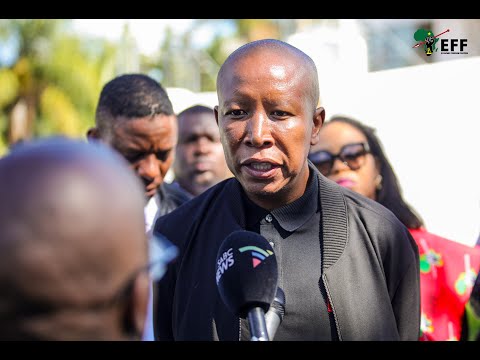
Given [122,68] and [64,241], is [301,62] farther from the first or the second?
[122,68]

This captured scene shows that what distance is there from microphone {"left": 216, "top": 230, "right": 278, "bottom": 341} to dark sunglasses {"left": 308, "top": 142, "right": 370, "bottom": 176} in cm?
223

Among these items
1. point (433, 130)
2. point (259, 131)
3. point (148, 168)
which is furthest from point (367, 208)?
point (433, 130)

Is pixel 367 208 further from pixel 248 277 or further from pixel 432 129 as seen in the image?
pixel 432 129

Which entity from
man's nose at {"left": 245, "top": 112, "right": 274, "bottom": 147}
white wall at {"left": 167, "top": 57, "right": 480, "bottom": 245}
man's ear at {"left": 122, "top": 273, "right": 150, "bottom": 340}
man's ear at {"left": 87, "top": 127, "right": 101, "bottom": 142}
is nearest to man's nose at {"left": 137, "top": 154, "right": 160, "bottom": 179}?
man's ear at {"left": 87, "top": 127, "right": 101, "bottom": 142}

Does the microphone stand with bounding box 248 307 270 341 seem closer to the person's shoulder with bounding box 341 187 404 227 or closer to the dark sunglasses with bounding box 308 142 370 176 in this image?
the person's shoulder with bounding box 341 187 404 227

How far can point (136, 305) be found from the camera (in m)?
1.27

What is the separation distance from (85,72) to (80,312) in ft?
77.6

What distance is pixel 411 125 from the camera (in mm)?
4906

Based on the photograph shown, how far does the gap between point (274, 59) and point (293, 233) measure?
0.63 meters

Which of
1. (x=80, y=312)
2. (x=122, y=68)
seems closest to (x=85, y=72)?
(x=122, y=68)

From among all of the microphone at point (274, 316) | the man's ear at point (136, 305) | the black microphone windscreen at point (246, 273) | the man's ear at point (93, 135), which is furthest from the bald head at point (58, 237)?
the man's ear at point (93, 135)

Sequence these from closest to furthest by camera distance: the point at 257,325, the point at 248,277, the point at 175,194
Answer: the point at 257,325, the point at 248,277, the point at 175,194

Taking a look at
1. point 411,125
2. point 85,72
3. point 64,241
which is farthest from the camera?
point 85,72

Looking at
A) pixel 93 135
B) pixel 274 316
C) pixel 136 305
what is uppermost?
pixel 93 135
